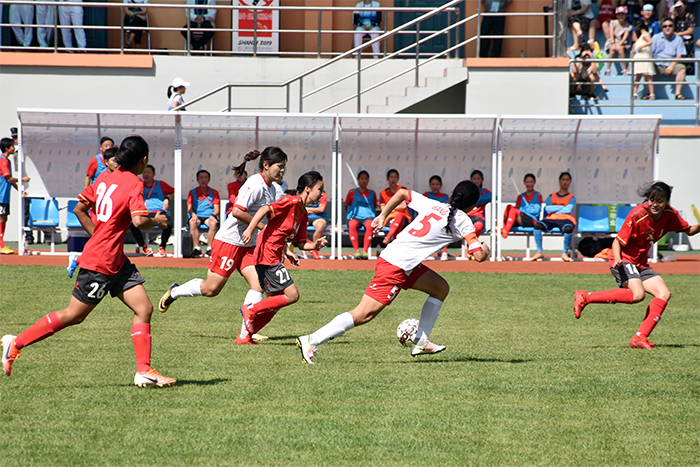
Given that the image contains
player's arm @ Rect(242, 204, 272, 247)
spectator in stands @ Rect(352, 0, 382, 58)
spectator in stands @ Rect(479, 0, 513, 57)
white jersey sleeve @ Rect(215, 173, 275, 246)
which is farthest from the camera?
spectator in stands @ Rect(352, 0, 382, 58)

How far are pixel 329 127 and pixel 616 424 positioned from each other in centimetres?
1158

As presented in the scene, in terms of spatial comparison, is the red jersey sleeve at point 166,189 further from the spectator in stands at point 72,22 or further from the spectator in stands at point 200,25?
the spectator in stands at point 72,22

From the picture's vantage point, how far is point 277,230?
7.01 m

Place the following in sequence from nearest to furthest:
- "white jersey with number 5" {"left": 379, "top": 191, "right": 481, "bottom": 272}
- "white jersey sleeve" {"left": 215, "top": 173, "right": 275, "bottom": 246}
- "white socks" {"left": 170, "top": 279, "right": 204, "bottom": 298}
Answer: "white jersey with number 5" {"left": 379, "top": 191, "right": 481, "bottom": 272} → "white jersey sleeve" {"left": 215, "top": 173, "right": 275, "bottom": 246} → "white socks" {"left": 170, "top": 279, "right": 204, "bottom": 298}

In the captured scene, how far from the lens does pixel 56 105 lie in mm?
18188

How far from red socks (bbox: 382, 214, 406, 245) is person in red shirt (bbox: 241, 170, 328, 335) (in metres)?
6.97

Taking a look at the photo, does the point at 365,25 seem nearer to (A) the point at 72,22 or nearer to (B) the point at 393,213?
(B) the point at 393,213

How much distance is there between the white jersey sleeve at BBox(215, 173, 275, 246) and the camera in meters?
7.16

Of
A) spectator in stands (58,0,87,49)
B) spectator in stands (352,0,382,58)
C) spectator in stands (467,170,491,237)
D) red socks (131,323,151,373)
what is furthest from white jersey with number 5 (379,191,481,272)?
spectator in stands (58,0,87,49)

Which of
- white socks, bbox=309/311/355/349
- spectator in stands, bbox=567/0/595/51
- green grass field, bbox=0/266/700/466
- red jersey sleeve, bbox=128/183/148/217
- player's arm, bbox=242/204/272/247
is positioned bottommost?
green grass field, bbox=0/266/700/466

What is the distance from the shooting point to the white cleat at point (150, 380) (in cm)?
518

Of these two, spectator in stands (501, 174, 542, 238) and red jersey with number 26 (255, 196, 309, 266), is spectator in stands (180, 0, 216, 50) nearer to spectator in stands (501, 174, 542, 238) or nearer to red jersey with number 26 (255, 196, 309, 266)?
spectator in stands (501, 174, 542, 238)

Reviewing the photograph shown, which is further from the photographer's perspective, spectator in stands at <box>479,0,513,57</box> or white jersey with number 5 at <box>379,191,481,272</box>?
spectator in stands at <box>479,0,513,57</box>

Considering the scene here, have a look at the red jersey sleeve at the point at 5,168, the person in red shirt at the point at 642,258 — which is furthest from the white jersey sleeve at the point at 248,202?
the red jersey sleeve at the point at 5,168
